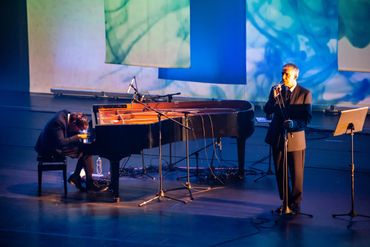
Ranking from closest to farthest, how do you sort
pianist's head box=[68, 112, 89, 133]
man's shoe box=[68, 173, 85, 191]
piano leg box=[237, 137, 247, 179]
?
pianist's head box=[68, 112, 89, 133]
man's shoe box=[68, 173, 85, 191]
piano leg box=[237, 137, 247, 179]

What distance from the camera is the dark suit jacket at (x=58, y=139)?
8.79 meters

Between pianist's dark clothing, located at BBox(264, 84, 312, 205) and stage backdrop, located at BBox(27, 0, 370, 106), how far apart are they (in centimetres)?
565

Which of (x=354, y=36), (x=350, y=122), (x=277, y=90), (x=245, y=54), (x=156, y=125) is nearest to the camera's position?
(x=350, y=122)

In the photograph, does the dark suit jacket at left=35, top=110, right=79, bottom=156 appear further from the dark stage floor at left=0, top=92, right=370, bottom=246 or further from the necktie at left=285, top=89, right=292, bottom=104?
the necktie at left=285, top=89, right=292, bottom=104

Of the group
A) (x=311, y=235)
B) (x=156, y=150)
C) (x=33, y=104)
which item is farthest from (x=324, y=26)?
(x=311, y=235)

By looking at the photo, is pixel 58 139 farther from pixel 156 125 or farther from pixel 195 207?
pixel 195 207

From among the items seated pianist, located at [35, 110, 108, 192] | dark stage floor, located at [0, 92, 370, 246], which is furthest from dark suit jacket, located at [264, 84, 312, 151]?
seated pianist, located at [35, 110, 108, 192]

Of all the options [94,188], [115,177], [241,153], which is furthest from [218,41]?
[115,177]

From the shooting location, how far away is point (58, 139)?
345 inches

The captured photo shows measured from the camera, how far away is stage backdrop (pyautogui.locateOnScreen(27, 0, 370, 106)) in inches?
529

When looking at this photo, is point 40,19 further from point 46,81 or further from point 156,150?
point 156,150

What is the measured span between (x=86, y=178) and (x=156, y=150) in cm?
235

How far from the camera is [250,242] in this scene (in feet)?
23.8

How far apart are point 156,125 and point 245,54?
6.08m
